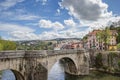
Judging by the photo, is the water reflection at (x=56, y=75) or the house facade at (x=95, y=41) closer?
the water reflection at (x=56, y=75)

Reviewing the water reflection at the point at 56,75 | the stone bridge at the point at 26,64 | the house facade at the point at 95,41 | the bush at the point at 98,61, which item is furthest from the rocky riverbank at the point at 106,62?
the stone bridge at the point at 26,64

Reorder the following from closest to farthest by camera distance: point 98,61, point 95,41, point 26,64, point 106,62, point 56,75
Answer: point 26,64, point 56,75, point 106,62, point 98,61, point 95,41

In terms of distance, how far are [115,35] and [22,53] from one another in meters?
82.3

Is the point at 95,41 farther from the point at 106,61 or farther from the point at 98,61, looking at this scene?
the point at 106,61

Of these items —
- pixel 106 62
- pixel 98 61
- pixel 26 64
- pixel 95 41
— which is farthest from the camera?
pixel 95 41

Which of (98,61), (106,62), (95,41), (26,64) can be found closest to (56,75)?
(106,62)

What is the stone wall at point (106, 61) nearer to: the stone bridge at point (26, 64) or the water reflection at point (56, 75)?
the water reflection at point (56, 75)

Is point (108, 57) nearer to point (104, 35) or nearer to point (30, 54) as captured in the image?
point (104, 35)

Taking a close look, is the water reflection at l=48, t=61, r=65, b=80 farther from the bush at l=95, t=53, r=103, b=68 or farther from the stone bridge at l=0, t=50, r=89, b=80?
the stone bridge at l=0, t=50, r=89, b=80

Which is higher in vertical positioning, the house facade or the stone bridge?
the house facade

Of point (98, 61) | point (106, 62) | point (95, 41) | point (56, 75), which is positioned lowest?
point (56, 75)

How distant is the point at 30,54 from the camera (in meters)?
32.7

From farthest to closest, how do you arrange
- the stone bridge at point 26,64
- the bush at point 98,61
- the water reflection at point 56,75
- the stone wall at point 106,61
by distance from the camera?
1. the bush at point 98,61
2. the stone wall at point 106,61
3. the water reflection at point 56,75
4. the stone bridge at point 26,64

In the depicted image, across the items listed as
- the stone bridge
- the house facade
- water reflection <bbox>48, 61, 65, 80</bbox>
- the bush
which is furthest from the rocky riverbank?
the stone bridge
